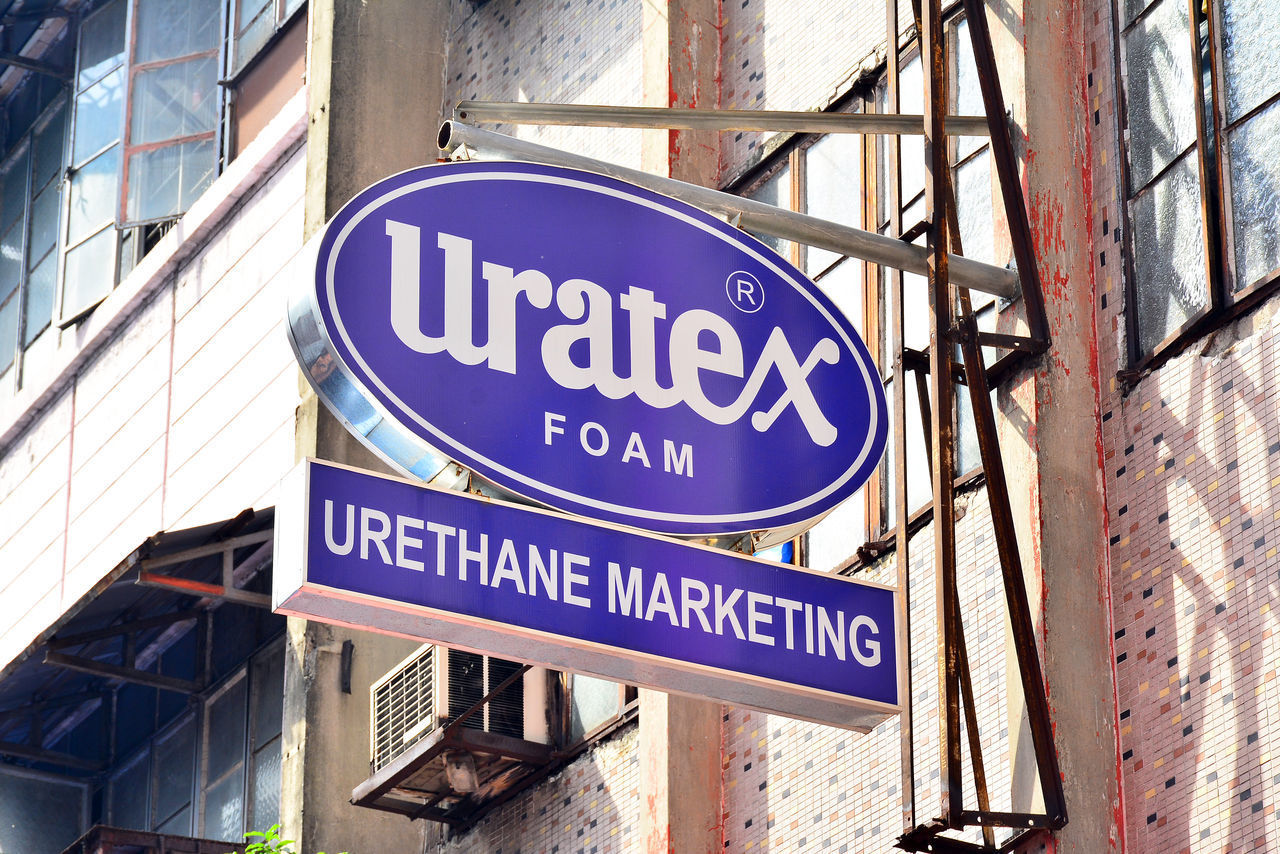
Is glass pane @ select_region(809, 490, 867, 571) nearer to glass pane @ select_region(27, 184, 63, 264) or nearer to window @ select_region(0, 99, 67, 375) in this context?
window @ select_region(0, 99, 67, 375)

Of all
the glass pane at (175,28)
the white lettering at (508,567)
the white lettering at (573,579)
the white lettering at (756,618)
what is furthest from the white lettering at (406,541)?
the glass pane at (175,28)

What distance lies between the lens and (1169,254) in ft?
27.7

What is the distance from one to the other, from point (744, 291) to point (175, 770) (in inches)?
386

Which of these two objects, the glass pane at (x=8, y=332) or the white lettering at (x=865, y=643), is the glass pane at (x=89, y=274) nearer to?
the glass pane at (x=8, y=332)

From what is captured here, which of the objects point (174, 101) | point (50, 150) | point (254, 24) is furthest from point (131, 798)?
point (50, 150)

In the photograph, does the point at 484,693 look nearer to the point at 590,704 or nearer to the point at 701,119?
the point at 590,704

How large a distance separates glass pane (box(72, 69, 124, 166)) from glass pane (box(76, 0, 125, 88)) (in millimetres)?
186

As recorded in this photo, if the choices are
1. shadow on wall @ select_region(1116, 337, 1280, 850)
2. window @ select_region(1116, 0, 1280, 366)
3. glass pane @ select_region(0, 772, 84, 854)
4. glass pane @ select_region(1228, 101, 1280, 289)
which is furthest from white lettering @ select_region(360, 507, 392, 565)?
glass pane @ select_region(0, 772, 84, 854)

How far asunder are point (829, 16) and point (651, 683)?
17.8 feet

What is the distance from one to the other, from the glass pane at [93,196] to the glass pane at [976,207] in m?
10.7

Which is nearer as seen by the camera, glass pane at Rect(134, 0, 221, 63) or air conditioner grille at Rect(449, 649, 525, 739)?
air conditioner grille at Rect(449, 649, 525, 739)

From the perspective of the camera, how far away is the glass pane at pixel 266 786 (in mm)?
14422

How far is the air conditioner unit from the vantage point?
38.0 feet

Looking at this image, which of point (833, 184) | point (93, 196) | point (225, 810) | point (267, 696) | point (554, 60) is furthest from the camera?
point (93, 196)
